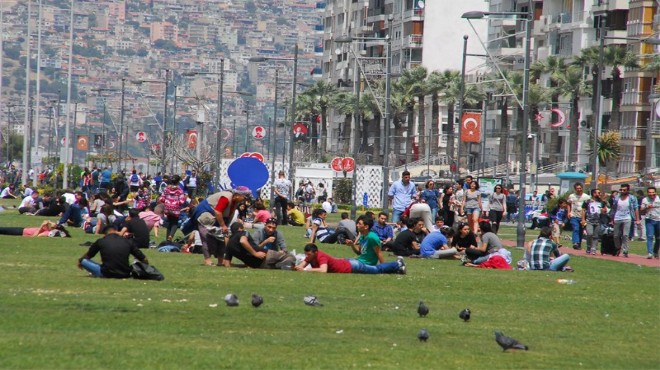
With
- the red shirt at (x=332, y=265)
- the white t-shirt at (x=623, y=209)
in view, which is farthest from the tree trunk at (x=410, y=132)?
the red shirt at (x=332, y=265)

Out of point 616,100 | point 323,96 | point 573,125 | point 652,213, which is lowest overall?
point 652,213

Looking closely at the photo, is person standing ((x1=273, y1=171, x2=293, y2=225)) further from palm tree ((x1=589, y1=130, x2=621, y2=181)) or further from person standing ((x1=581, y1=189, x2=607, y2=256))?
palm tree ((x1=589, y1=130, x2=621, y2=181))

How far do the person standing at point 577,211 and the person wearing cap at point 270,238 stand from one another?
13.0 meters

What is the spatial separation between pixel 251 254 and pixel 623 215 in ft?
40.7

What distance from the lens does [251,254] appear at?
25391 millimetres

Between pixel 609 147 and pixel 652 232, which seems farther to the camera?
pixel 609 147

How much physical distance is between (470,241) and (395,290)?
959 cm

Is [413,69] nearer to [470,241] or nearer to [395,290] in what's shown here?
[470,241]

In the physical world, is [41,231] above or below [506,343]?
below

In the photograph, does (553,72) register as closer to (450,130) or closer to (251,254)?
(450,130)

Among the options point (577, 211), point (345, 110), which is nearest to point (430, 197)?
point (577, 211)

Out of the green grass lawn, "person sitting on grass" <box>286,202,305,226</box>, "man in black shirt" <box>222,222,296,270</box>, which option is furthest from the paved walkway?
"person sitting on grass" <box>286,202,305,226</box>

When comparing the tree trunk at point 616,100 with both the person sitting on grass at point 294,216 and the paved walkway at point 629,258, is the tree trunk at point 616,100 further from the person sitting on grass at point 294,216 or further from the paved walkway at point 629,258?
the paved walkway at point 629,258

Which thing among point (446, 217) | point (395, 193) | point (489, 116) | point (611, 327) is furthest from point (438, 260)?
point (489, 116)
